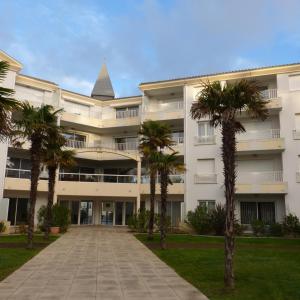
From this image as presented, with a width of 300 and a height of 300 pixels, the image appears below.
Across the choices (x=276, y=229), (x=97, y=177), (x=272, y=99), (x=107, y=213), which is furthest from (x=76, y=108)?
(x=276, y=229)

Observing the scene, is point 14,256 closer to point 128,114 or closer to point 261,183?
point 261,183

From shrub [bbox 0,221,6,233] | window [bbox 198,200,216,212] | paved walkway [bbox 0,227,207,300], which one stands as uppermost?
window [bbox 198,200,216,212]

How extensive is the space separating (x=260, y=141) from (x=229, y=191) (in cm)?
2150

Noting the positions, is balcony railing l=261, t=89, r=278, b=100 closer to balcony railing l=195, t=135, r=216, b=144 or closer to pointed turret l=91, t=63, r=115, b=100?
balcony railing l=195, t=135, r=216, b=144

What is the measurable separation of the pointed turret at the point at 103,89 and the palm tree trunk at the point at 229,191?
35.7 m

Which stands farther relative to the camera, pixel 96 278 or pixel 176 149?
pixel 176 149

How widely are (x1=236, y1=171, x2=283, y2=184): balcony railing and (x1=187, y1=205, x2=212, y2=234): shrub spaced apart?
4677 millimetres

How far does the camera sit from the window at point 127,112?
40.6 metres

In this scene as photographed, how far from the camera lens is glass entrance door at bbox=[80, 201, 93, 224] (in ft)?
129

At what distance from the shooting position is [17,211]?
33.8m

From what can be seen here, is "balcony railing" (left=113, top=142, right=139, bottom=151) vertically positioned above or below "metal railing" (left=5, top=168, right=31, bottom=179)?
above

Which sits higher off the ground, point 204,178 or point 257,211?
point 204,178

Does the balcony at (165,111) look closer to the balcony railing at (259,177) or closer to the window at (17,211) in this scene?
the balcony railing at (259,177)

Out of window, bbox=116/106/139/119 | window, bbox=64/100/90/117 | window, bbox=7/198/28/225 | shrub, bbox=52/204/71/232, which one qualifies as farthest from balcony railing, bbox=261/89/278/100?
window, bbox=7/198/28/225
